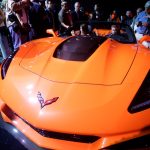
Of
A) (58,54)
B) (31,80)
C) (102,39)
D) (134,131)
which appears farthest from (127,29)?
(134,131)

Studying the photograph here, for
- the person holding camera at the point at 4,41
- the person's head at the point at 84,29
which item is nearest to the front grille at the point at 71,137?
the person's head at the point at 84,29

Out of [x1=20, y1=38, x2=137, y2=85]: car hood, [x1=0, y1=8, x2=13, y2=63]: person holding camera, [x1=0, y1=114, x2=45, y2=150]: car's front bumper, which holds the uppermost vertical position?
[x1=20, y1=38, x2=137, y2=85]: car hood

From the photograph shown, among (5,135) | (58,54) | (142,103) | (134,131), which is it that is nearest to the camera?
(134,131)

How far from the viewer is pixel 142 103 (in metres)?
2.88

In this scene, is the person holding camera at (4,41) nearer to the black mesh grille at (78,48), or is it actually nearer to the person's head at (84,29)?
the person's head at (84,29)

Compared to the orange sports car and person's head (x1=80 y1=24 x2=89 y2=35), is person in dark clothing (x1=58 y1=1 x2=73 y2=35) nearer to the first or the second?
person's head (x1=80 y1=24 x2=89 y2=35)

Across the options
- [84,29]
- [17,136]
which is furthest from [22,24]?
[17,136]

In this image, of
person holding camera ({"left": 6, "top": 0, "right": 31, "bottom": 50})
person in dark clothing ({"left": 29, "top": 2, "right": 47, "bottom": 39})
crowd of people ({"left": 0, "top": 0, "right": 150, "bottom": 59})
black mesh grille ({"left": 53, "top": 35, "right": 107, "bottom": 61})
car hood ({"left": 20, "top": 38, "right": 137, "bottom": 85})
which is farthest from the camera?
person in dark clothing ({"left": 29, "top": 2, "right": 47, "bottom": 39})

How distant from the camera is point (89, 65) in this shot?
3.40m

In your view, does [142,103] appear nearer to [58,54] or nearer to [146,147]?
[146,147]

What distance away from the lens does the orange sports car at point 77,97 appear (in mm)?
2717

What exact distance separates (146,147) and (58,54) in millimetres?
1572

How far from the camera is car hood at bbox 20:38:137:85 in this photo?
125 inches

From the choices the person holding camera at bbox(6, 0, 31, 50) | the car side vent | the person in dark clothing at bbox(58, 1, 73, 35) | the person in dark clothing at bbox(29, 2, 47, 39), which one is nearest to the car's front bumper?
the car side vent
